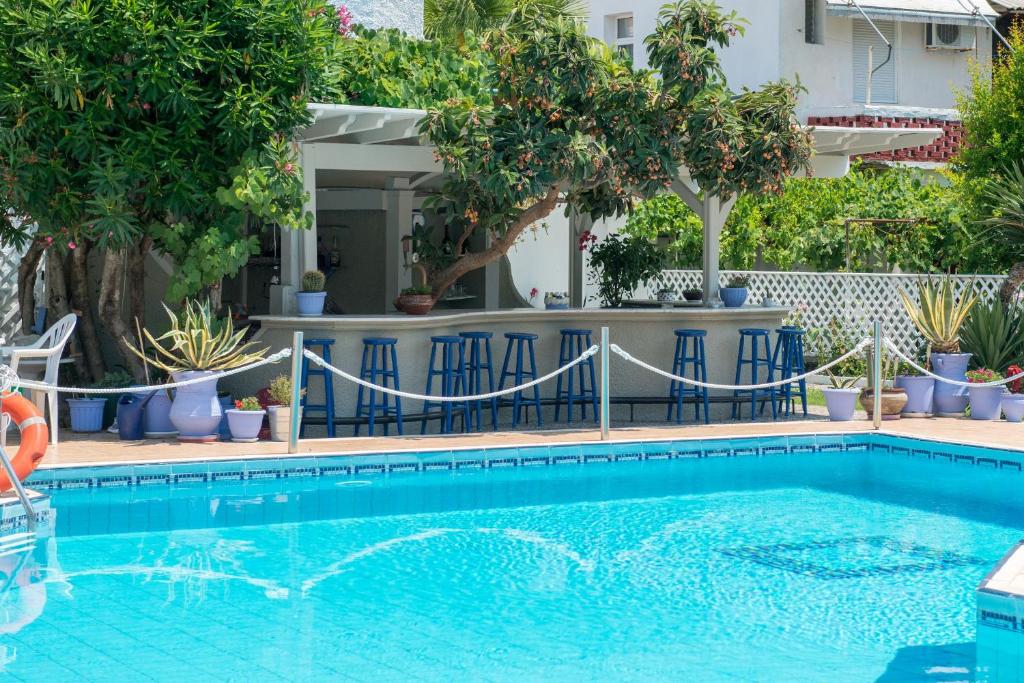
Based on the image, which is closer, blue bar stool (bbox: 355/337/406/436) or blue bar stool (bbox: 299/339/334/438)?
blue bar stool (bbox: 299/339/334/438)

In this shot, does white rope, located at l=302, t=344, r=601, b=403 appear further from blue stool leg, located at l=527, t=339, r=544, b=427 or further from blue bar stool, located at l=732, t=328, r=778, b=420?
blue bar stool, located at l=732, t=328, r=778, b=420

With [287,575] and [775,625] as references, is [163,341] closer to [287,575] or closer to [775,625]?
[287,575]

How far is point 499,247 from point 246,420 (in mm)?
3116

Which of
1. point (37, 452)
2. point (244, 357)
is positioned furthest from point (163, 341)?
point (37, 452)

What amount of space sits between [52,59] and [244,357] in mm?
2757

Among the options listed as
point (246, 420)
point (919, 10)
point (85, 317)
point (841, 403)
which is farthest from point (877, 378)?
point (919, 10)

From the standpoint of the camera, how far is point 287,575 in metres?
7.97

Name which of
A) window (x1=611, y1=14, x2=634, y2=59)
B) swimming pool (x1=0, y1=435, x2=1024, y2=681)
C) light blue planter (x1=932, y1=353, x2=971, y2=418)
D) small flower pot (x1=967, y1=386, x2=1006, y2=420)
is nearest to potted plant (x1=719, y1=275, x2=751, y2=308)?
light blue planter (x1=932, y1=353, x2=971, y2=418)

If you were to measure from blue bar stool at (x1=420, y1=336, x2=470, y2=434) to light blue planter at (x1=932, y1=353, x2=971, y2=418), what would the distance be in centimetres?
481

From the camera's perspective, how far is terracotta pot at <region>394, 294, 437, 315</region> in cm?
1248

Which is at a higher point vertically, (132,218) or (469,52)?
(469,52)

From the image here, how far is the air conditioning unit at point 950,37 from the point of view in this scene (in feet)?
83.0

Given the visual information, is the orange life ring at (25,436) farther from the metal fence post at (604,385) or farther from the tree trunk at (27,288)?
the metal fence post at (604,385)

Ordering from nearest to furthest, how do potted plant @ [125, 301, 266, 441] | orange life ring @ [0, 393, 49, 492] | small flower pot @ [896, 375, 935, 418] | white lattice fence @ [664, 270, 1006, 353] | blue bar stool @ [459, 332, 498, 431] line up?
orange life ring @ [0, 393, 49, 492]
potted plant @ [125, 301, 266, 441]
blue bar stool @ [459, 332, 498, 431]
small flower pot @ [896, 375, 935, 418]
white lattice fence @ [664, 270, 1006, 353]
